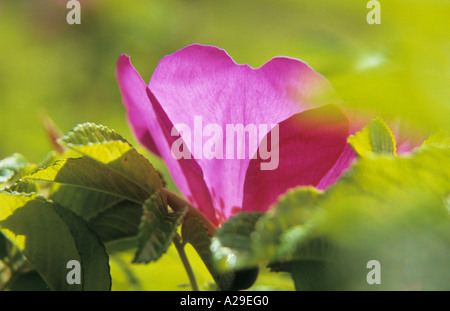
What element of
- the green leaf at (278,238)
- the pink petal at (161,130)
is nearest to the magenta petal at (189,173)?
the pink petal at (161,130)

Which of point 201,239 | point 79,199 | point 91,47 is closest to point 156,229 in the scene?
point 201,239

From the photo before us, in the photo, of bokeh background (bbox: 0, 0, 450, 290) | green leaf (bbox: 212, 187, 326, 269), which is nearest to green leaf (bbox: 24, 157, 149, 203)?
green leaf (bbox: 212, 187, 326, 269)

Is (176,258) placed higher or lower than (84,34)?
lower

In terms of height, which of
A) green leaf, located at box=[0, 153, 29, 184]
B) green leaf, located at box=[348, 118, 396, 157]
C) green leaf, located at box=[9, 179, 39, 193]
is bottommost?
green leaf, located at box=[9, 179, 39, 193]

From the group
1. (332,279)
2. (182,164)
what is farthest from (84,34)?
(332,279)

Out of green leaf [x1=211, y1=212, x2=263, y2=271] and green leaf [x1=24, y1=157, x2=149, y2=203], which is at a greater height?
green leaf [x1=24, y1=157, x2=149, y2=203]

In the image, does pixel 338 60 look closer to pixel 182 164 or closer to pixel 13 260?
pixel 182 164

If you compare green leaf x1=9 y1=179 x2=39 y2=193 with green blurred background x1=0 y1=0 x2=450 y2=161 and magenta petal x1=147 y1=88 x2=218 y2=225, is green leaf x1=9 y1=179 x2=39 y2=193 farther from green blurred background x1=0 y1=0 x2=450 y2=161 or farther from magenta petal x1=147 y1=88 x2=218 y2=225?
green blurred background x1=0 y1=0 x2=450 y2=161
